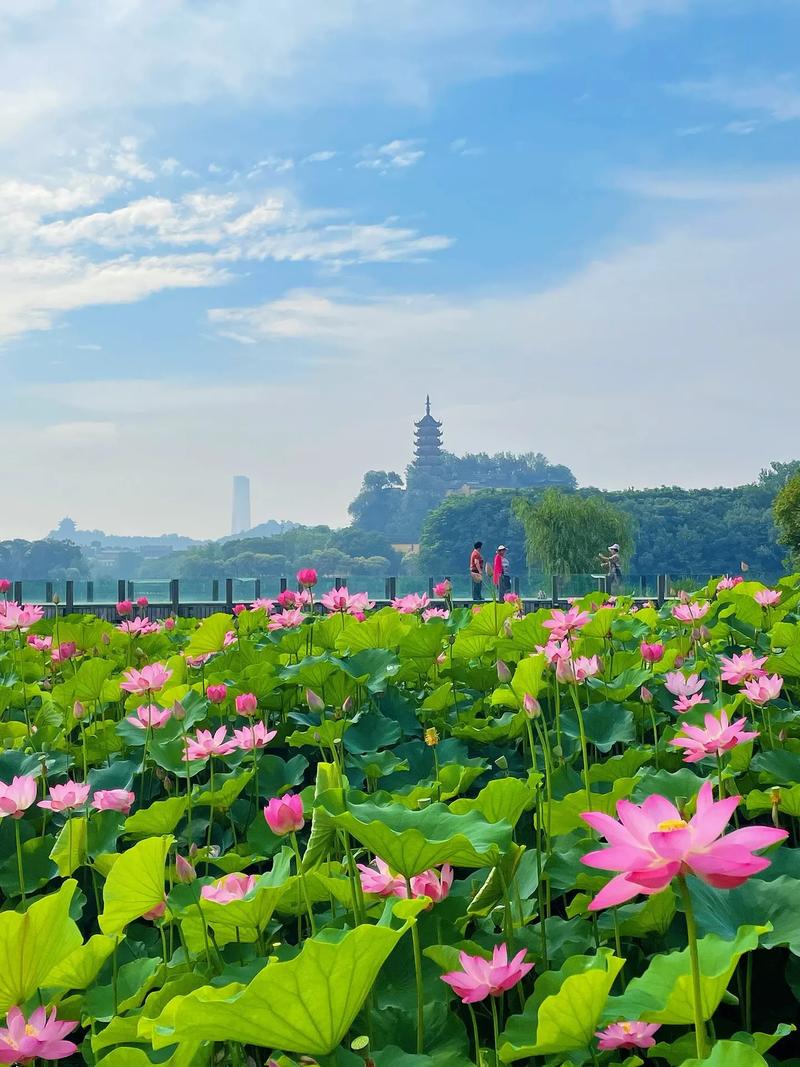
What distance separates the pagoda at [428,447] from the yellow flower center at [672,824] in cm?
13451

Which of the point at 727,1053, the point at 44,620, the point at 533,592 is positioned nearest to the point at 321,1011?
the point at 727,1053

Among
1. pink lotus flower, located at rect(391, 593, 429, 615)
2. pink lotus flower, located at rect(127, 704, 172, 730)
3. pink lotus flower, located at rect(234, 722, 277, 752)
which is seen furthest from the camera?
pink lotus flower, located at rect(391, 593, 429, 615)

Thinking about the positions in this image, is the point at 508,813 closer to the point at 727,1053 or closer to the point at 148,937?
the point at 727,1053

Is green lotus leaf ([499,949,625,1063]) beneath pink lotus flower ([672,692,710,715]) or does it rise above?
beneath

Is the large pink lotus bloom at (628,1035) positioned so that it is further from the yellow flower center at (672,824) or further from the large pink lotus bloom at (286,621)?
the large pink lotus bloom at (286,621)

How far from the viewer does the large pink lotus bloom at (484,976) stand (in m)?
1.08

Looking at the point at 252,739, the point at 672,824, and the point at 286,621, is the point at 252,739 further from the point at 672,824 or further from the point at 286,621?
the point at 286,621

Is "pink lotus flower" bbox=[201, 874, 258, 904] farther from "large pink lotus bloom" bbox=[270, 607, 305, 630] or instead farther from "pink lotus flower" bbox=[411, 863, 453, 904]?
"large pink lotus bloom" bbox=[270, 607, 305, 630]

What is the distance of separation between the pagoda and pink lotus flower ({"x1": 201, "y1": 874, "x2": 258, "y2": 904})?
13404 cm

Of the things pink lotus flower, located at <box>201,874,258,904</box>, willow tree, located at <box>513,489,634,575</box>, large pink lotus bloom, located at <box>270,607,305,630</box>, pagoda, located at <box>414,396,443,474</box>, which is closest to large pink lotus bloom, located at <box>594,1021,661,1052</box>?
pink lotus flower, located at <box>201,874,258,904</box>

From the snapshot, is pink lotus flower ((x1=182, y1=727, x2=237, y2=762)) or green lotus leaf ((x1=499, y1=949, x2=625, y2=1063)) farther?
pink lotus flower ((x1=182, y1=727, x2=237, y2=762))

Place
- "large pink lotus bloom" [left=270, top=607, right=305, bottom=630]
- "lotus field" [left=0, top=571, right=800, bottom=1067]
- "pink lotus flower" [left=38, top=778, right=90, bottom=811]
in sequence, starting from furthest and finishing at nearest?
"large pink lotus bloom" [left=270, top=607, right=305, bottom=630]
"pink lotus flower" [left=38, top=778, right=90, bottom=811]
"lotus field" [left=0, top=571, right=800, bottom=1067]

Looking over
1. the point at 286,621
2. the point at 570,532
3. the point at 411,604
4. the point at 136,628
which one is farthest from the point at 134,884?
the point at 570,532

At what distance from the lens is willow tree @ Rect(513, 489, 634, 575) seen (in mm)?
34812
